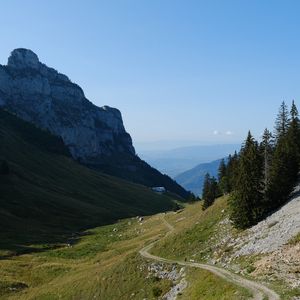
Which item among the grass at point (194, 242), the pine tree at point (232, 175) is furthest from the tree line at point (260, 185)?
the pine tree at point (232, 175)

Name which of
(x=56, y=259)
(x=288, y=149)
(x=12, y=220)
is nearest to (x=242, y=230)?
(x=288, y=149)

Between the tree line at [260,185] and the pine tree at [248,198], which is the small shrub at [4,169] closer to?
the tree line at [260,185]

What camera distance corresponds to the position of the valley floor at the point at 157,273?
124ft

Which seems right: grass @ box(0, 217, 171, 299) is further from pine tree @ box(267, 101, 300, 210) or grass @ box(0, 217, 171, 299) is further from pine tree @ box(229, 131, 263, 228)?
pine tree @ box(267, 101, 300, 210)

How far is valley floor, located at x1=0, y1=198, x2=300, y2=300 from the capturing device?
37938 mm

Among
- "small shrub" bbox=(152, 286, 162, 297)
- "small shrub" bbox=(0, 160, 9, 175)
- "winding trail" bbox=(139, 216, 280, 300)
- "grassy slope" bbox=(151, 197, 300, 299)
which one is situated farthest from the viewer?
"small shrub" bbox=(0, 160, 9, 175)

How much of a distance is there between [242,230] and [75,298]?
2232 cm

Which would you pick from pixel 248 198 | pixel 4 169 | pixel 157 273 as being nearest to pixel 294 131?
pixel 248 198

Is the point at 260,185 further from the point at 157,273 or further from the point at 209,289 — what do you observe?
the point at 209,289

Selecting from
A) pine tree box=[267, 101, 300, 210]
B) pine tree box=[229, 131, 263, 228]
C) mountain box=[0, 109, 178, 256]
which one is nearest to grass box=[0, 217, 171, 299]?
pine tree box=[229, 131, 263, 228]

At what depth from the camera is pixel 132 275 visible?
53.2 m

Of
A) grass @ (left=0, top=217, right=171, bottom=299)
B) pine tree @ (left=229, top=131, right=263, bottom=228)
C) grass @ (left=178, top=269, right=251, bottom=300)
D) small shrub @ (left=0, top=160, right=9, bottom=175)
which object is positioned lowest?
grass @ (left=0, top=217, right=171, bottom=299)

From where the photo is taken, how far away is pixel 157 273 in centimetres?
5066

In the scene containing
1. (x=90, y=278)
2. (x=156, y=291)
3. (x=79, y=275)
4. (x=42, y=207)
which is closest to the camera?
(x=156, y=291)
